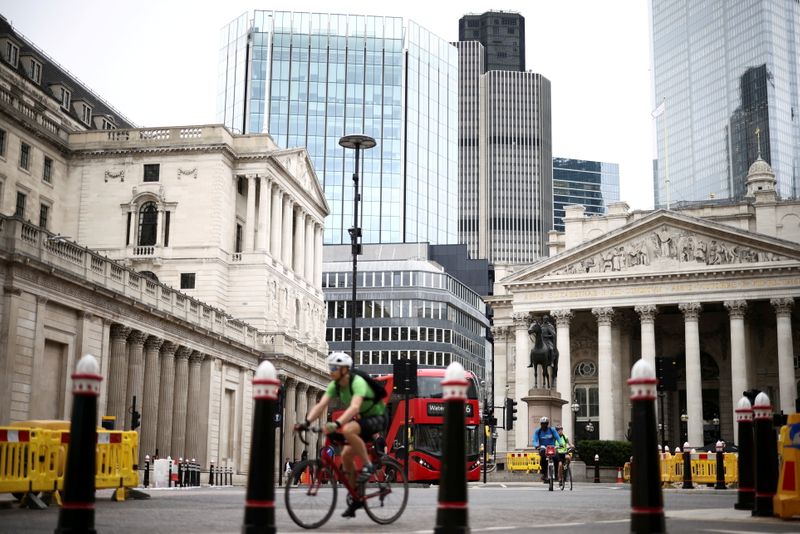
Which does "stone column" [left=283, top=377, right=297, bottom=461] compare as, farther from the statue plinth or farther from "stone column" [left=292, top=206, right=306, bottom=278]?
the statue plinth

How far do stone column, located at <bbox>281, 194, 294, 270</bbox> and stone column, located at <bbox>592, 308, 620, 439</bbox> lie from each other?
2332 centimetres

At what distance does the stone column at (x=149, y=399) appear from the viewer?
47.3 m

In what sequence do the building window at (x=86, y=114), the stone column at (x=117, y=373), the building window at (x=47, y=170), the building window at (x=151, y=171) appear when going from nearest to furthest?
1. the stone column at (x=117, y=373)
2. the building window at (x=47, y=170)
3. the building window at (x=151, y=171)
4. the building window at (x=86, y=114)

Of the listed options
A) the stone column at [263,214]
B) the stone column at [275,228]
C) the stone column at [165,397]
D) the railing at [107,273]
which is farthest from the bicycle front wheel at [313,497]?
the stone column at [275,228]

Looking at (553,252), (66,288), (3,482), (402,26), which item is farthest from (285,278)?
(402,26)

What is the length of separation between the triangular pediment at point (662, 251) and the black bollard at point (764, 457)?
2460 inches

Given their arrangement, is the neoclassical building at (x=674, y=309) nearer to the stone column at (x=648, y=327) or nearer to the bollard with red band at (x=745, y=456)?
the stone column at (x=648, y=327)

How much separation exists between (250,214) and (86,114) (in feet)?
49.4

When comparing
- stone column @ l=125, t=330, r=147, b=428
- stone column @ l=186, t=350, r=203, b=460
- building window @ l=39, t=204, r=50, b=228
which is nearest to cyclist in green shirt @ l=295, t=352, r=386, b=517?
stone column @ l=125, t=330, r=147, b=428

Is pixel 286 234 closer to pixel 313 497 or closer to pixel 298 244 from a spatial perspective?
pixel 298 244

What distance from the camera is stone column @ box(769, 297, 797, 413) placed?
242 feet

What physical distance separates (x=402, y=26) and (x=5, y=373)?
437 feet

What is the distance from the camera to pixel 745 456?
16.8 m

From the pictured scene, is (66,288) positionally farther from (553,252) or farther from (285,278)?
(553,252)
